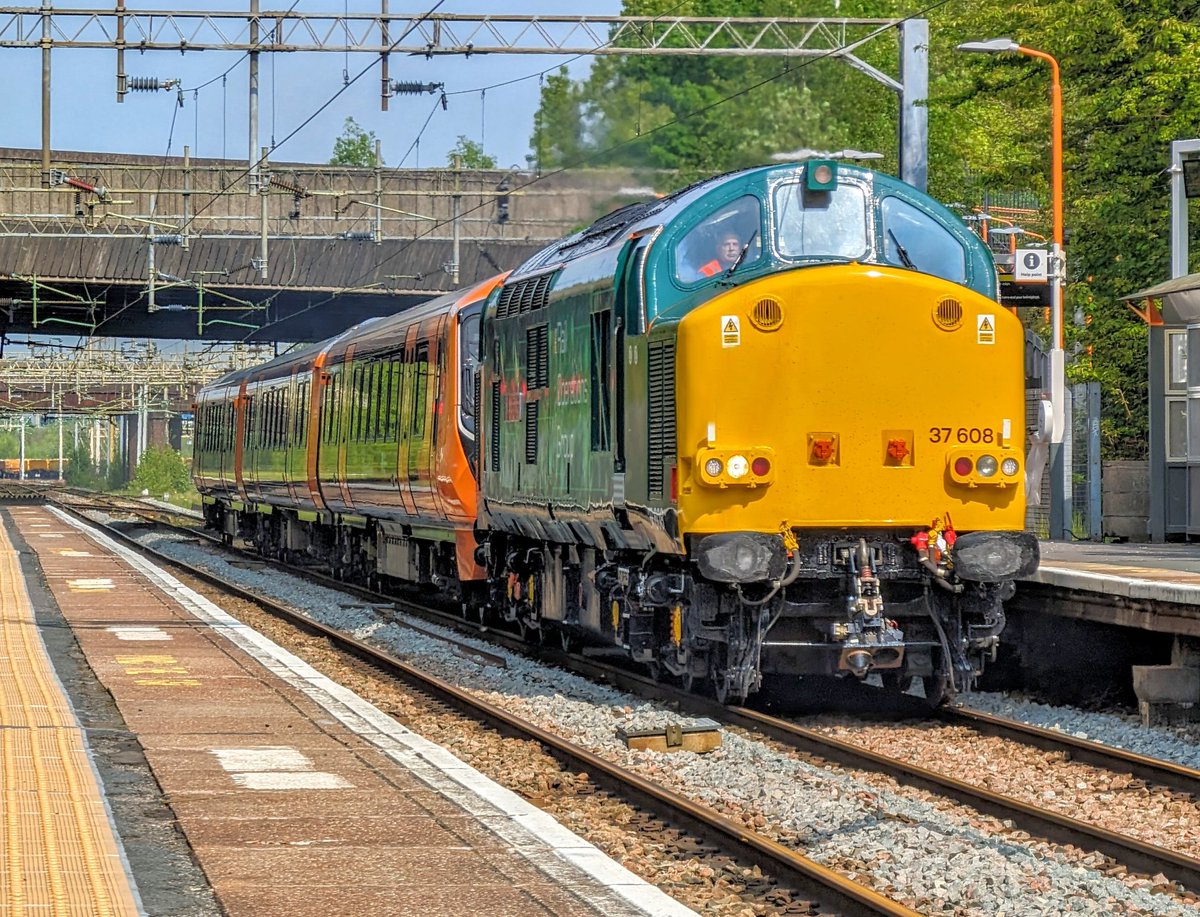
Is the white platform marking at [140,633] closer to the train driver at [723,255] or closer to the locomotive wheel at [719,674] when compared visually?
the locomotive wheel at [719,674]

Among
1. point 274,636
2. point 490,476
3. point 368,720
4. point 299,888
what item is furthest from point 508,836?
point 274,636

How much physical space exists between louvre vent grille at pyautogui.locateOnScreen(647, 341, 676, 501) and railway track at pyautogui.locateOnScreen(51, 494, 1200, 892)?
175 centimetres

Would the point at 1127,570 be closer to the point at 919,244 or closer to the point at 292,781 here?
the point at 919,244

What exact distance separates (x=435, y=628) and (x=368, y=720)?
28.5 feet

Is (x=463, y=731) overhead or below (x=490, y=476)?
below

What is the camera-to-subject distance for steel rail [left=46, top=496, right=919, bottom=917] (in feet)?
24.6

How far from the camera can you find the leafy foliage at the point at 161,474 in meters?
92.4

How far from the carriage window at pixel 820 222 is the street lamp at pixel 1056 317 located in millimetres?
8844

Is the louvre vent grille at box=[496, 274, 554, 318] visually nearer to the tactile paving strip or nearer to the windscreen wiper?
the windscreen wiper

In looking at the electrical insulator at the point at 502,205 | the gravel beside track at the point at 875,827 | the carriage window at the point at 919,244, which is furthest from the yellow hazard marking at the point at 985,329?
the electrical insulator at the point at 502,205

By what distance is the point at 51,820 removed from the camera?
28.4 ft

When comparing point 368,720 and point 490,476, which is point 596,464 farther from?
point 490,476

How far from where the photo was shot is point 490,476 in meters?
18.1

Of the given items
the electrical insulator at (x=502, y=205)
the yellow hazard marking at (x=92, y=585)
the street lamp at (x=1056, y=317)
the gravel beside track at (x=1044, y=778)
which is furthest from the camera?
the electrical insulator at (x=502, y=205)
